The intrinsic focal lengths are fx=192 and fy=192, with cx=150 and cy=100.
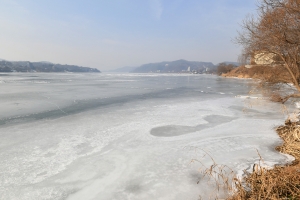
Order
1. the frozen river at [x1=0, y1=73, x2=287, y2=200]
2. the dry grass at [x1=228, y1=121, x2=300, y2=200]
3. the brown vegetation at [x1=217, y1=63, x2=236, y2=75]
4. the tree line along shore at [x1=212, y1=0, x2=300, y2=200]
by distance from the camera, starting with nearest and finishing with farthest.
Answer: the dry grass at [x1=228, y1=121, x2=300, y2=200]
the frozen river at [x1=0, y1=73, x2=287, y2=200]
the tree line along shore at [x1=212, y1=0, x2=300, y2=200]
the brown vegetation at [x1=217, y1=63, x2=236, y2=75]

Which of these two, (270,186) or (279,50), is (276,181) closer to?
(270,186)

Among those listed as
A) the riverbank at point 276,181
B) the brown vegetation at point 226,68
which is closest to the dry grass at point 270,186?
the riverbank at point 276,181

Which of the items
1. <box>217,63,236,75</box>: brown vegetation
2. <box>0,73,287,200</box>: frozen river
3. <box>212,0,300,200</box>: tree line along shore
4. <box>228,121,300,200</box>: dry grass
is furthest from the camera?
<box>217,63,236,75</box>: brown vegetation

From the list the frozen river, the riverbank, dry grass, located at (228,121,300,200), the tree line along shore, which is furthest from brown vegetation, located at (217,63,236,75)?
dry grass, located at (228,121,300,200)

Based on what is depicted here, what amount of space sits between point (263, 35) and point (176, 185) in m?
6.34

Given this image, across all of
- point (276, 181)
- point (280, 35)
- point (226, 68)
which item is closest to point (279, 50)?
point (280, 35)

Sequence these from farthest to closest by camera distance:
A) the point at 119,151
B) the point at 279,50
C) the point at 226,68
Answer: the point at 226,68 → the point at 279,50 → the point at 119,151

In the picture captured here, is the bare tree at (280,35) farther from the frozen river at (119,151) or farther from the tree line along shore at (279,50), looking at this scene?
the frozen river at (119,151)

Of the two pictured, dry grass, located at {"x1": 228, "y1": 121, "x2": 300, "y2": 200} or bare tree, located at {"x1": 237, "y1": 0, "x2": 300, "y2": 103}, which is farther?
bare tree, located at {"x1": 237, "y1": 0, "x2": 300, "y2": 103}

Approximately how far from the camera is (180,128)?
616 cm

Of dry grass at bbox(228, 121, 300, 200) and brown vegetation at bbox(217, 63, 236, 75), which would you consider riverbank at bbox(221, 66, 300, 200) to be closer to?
dry grass at bbox(228, 121, 300, 200)

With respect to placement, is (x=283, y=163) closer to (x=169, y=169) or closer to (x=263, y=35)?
(x=169, y=169)

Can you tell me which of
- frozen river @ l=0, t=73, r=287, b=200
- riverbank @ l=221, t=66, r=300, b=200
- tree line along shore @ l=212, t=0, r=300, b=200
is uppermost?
tree line along shore @ l=212, t=0, r=300, b=200

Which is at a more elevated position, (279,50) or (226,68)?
(226,68)
